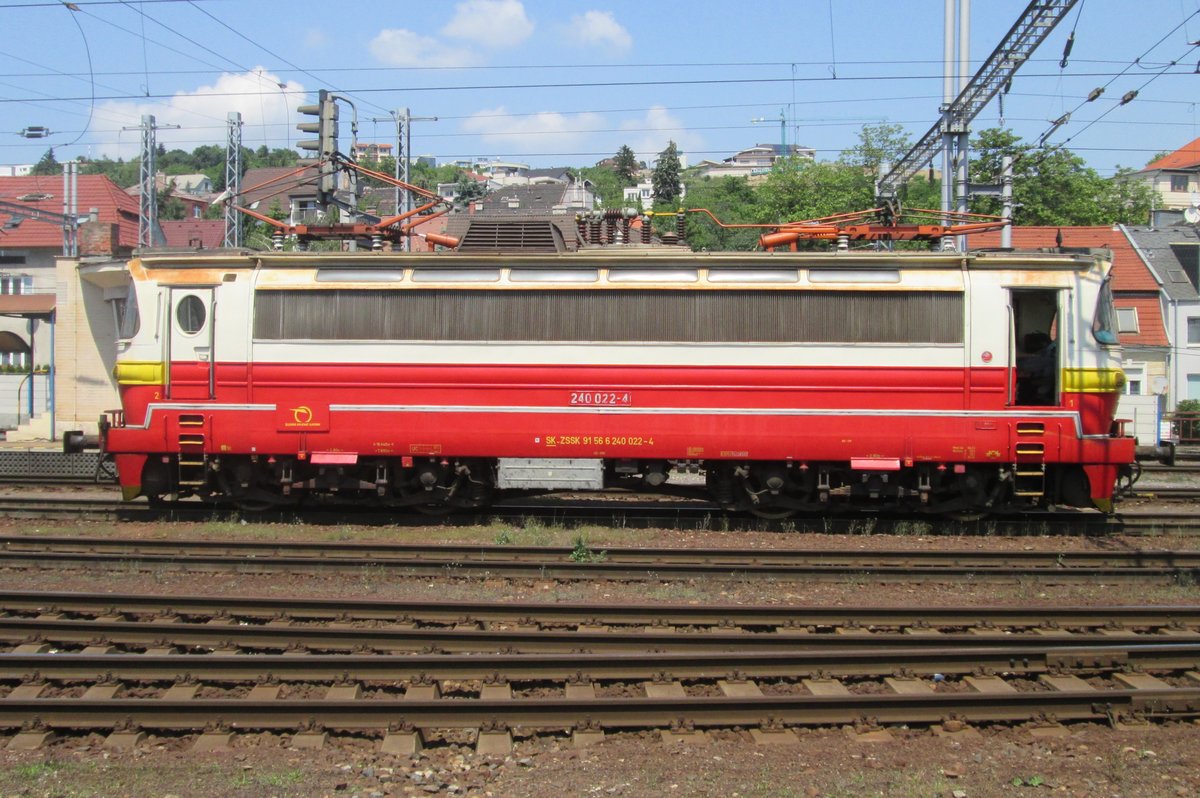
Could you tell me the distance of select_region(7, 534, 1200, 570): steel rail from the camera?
11062 millimetres

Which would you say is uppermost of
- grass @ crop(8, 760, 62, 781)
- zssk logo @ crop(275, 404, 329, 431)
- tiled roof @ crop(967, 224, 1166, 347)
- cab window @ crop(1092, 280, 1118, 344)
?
tiled roof @ crop(967, 224, 1166, 347)

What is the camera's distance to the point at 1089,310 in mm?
12469

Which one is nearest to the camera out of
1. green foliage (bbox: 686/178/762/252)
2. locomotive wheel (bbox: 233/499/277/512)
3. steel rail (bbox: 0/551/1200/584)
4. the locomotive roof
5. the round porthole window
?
steel rail (bbox: 0/551/1200/584)

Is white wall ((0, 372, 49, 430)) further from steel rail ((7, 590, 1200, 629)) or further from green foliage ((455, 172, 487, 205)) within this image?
steel rail ((7, 590, 1200, 629))

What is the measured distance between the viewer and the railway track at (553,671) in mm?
6543

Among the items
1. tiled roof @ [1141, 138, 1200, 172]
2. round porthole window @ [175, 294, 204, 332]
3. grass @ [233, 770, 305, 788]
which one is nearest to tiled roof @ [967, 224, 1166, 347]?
round porthole window @ [175, 294, 204, 332]

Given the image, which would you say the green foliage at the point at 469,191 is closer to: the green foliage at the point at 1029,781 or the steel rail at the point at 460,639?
the steel rail at the point at 460,639

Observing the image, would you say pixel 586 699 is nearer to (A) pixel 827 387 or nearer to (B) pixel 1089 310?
(A) pixel 827 387

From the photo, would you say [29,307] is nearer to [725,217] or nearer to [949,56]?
[949,56]

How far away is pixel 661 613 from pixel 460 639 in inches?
71.6

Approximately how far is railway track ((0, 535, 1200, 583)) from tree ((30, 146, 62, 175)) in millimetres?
149169

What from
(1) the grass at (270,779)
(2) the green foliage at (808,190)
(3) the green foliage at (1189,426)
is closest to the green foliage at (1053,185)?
(2) the green foliage at (808,190)

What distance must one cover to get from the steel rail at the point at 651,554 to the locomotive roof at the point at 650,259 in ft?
11.8

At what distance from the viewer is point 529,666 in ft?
24.1
